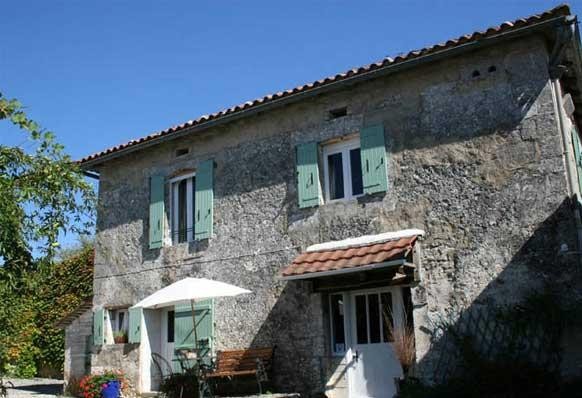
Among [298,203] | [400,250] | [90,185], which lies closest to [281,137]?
[298,203]

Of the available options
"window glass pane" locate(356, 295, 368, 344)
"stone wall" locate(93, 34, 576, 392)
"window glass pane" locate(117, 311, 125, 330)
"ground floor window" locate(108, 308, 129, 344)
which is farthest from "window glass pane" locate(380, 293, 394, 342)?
"window glass pane" locate(117, 311, 125, 330)

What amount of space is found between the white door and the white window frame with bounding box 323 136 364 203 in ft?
5.16

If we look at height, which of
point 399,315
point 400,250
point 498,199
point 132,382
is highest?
point 498,199

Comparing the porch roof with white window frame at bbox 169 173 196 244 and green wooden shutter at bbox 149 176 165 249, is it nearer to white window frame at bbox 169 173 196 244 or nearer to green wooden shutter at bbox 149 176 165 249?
Result: white window frame at bbox 169 173 196 244

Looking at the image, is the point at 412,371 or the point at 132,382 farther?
the point at 132,382

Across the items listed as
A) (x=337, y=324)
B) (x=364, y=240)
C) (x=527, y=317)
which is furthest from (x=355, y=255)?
(x=527, y=317)

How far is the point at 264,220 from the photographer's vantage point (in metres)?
10.6

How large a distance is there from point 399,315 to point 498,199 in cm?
220

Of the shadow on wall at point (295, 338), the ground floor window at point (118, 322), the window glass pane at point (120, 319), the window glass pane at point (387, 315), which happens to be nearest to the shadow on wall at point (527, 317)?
the window glass pane at point (387, 315)

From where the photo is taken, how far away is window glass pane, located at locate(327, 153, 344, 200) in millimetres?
10070

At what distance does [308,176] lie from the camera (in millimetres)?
10117

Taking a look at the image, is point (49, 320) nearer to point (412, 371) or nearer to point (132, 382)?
point (132, 382)

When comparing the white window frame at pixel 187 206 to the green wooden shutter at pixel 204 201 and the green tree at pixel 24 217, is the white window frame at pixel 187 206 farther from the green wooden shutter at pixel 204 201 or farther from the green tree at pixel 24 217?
the green tree at pixel 24 217

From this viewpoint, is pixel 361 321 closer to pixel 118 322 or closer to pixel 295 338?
pixel 295 338
